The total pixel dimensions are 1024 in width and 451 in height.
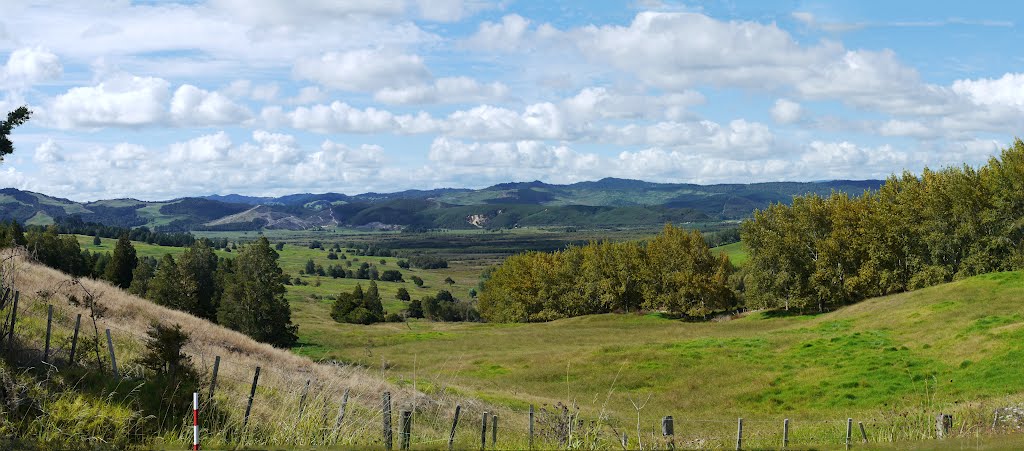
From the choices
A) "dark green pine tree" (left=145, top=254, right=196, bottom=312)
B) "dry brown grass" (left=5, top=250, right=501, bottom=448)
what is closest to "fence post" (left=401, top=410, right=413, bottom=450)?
"dry brown grass" (left=5, top=250, right=501, bottom=448)

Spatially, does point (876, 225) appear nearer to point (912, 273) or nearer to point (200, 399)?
point (912, 273)

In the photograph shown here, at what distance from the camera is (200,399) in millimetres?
16328

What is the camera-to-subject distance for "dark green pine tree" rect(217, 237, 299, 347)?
7294cm

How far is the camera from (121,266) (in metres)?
96.3

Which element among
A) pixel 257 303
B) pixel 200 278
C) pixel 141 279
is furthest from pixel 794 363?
pixel 141 279

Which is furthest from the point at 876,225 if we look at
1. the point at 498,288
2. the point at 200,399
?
the point at 200,399

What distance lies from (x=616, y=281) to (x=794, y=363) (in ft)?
193

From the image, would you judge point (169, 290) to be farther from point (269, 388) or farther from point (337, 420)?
point (337, 420)

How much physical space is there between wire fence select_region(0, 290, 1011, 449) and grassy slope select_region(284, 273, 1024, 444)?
3.01 metres

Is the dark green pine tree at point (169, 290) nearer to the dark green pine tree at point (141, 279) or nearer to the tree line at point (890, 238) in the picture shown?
the dark green pine tree at point (141, 279)

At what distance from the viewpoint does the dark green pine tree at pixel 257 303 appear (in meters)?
72.9

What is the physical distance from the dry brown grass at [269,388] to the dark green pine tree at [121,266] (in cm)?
5952

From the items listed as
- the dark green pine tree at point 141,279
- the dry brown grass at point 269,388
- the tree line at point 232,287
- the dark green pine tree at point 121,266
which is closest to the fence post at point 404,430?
the dry brown grass at point 269,388

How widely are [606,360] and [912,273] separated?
47039 mm
